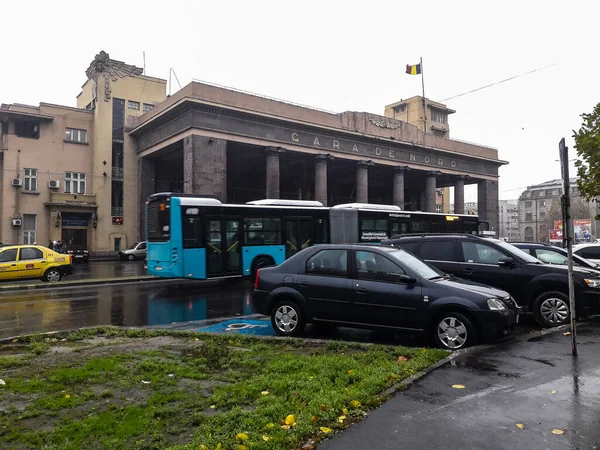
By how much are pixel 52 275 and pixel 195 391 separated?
15.9 metres

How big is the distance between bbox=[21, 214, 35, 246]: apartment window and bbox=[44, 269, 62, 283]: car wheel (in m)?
21.0

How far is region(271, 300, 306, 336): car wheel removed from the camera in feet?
25.3

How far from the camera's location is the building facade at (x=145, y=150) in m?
32.1

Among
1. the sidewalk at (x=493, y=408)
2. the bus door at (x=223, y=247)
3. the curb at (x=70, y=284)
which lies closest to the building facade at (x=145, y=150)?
the curb at (x=70, y=284)

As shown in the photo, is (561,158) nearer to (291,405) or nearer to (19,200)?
(291,405)

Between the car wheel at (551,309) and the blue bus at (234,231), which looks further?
the blue bus at (234,231)

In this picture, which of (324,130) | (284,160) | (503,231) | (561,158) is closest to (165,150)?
(284,160)

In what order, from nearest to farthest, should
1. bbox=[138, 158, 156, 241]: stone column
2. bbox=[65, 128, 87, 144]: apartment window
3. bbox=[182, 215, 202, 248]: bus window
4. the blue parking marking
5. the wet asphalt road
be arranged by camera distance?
the blue parking marking → bbox=[182, 215, 202, 248]: bus window → the wet asphalt road → bbox=[65, 128, 87, 144]: apartment window → bbox=[138, 158, 156, 241]: stone column

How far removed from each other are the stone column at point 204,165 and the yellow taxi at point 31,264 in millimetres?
13085

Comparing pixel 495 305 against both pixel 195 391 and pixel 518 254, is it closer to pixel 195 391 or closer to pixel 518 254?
pixel 518 254

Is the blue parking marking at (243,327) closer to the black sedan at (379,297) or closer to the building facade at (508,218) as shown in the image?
the black sedan at (379,297)

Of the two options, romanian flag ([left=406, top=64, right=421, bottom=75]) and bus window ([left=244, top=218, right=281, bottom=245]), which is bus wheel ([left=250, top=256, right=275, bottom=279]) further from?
romanian flag ([left=406, top=64, right=421, bottom=75])

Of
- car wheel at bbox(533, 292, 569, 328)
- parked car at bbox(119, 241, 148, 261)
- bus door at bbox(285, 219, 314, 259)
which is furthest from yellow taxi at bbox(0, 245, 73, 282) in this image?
car wheel at bbox(533, 292, 569, 328)

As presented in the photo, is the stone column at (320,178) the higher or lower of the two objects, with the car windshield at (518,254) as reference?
higher
